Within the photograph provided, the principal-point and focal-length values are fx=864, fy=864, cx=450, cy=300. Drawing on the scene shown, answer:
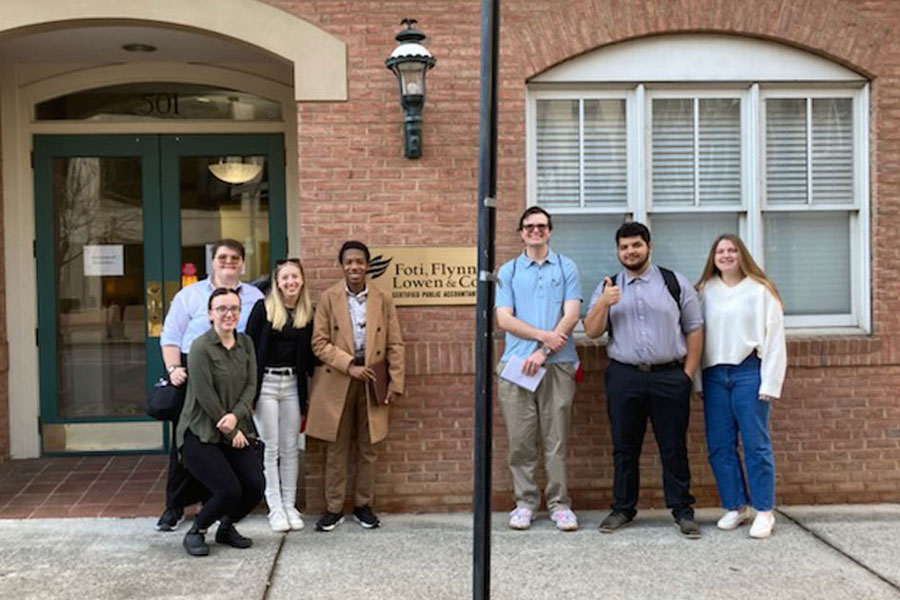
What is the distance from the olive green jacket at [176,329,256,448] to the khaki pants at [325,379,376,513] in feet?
2.42

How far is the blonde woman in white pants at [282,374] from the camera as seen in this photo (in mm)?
5445

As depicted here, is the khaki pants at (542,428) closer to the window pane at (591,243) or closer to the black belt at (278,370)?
the window pane at (591,243)

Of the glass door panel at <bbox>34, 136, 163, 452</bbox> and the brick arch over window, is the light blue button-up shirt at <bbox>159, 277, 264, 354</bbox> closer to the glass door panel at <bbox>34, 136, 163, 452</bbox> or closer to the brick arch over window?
the glass door panel at <bbox>34, 136, 163, 452</bbox>

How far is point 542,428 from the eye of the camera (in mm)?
5617

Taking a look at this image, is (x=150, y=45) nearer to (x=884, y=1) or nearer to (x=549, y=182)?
(x=549, y=182)

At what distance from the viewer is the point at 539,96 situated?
613 centimetres

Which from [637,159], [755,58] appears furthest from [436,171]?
[755,58]

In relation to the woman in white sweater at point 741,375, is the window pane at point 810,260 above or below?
above

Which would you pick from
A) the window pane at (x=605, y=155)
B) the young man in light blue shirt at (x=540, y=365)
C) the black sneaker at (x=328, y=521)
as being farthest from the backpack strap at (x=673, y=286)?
the black sneaker at (x=328, y=521)

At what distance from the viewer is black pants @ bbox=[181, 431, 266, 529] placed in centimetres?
493

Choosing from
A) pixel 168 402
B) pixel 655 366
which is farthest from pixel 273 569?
pixel 655 366

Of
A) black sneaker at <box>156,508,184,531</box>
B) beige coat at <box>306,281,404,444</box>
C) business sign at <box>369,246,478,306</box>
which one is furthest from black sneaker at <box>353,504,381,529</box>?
business sign at <box>369,246,478,306</box>

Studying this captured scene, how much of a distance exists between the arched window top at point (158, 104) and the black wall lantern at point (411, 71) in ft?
6.90

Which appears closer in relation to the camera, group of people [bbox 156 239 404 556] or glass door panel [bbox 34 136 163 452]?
group of people [bbox 156 239 404 556]
